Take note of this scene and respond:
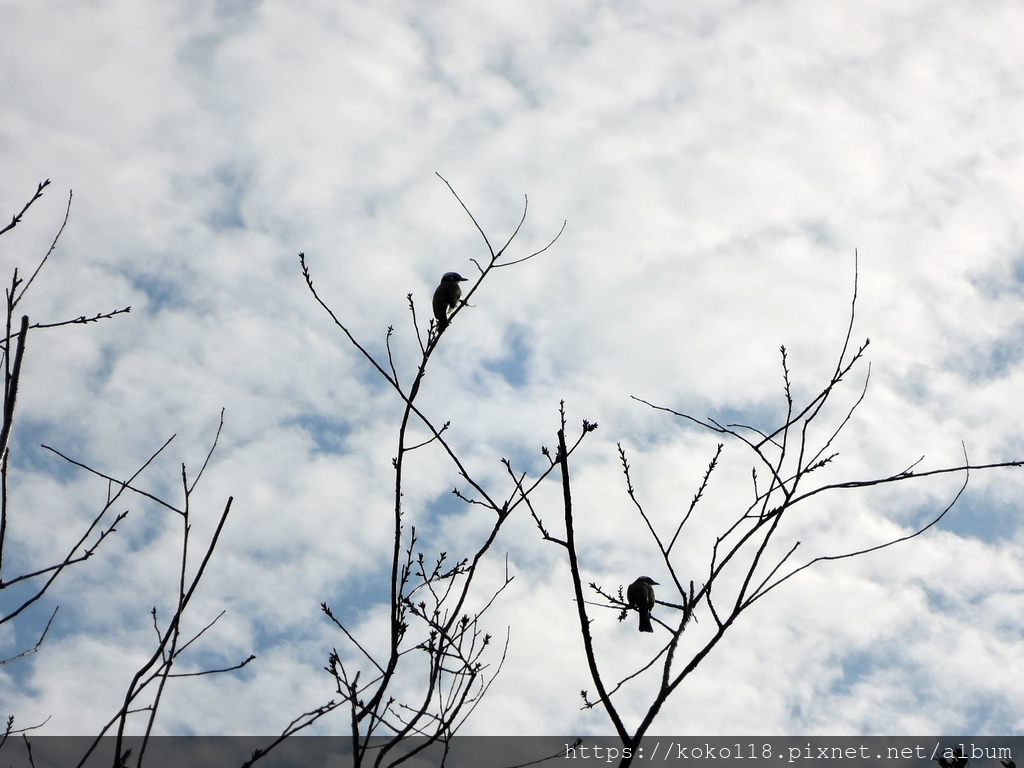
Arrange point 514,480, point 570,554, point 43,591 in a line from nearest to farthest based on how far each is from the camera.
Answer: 1. point 43,591
2. point 570,554
3. point 514,480

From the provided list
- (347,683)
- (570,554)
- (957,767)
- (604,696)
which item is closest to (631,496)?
(570,554)

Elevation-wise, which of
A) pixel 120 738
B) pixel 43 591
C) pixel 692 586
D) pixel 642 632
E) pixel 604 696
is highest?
pixel 642 632

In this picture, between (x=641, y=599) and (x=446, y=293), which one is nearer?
(x=641, y=599)

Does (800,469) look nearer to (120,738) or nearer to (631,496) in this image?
(631,496)

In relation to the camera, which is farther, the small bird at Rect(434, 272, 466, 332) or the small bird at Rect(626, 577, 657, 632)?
the small bird at Rect(434, 272, 466, 332)

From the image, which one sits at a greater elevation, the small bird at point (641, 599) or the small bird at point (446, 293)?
the small bird at point (446, 293)

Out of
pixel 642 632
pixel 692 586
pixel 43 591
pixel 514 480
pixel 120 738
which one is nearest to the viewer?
pixel 120 738

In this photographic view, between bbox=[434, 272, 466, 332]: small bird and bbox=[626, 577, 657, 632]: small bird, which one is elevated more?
bbox=[434, 272, 466, 332]: small bird

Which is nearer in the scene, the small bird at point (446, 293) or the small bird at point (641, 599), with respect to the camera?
the small bird at point (641, 599)

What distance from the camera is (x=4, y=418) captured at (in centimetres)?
293

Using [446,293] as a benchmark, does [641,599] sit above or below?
below

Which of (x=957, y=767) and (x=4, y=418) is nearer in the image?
(x=4, y=418)

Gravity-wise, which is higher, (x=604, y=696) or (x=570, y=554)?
(x=570, y=554)

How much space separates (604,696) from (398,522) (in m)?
1.03
